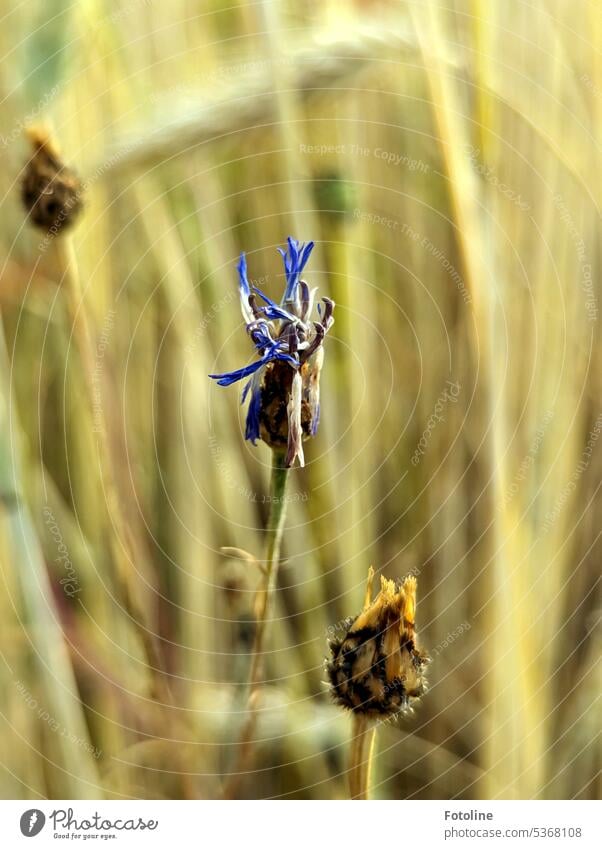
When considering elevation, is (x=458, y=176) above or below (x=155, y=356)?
above

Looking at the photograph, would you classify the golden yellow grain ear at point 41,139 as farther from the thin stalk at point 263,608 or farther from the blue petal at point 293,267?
the thin stalk at point 263,608

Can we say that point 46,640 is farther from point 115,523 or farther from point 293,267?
point 293,267

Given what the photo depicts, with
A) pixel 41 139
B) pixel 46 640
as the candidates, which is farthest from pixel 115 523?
pixel 41 139

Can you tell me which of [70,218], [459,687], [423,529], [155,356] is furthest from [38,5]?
[459,687]

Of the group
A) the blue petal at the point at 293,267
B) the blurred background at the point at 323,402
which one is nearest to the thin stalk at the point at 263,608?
the blurred background at the point at 323,402

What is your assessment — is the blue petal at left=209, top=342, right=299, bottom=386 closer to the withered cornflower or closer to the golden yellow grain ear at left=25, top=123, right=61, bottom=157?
→ the withered cornflower

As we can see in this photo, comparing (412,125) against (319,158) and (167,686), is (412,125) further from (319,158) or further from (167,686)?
(167,686)
